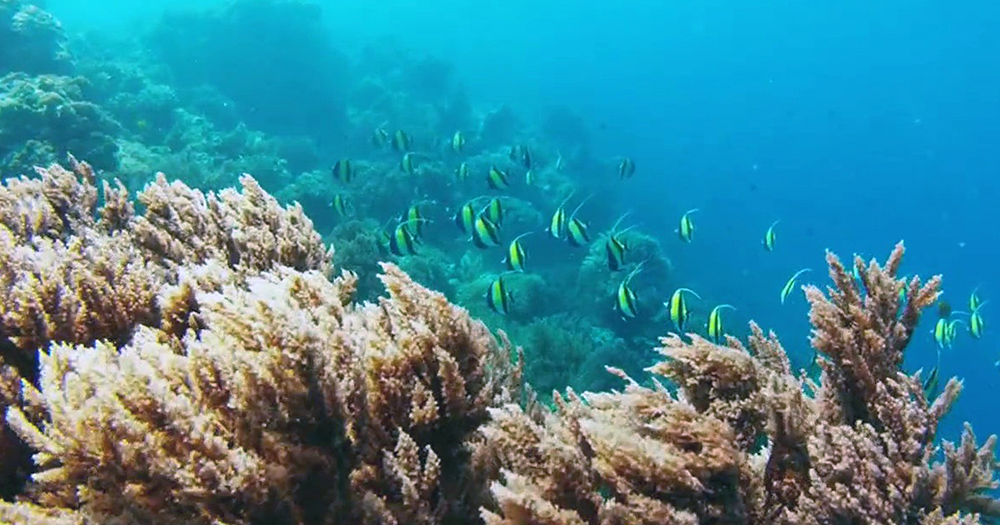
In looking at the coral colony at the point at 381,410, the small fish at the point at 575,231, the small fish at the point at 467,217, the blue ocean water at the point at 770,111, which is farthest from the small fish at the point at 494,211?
the blue ocean water at the point at 770,111

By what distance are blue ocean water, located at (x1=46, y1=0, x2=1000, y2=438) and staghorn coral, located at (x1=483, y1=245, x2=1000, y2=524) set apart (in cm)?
1731

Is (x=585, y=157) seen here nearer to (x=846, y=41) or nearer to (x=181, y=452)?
(x=181, y=452)

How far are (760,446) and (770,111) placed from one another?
113m

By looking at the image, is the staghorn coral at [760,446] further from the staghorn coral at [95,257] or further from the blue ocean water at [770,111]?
the blue ocean water at [770,111]

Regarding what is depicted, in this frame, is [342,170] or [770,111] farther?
[770,111]

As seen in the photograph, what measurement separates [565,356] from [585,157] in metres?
24.5

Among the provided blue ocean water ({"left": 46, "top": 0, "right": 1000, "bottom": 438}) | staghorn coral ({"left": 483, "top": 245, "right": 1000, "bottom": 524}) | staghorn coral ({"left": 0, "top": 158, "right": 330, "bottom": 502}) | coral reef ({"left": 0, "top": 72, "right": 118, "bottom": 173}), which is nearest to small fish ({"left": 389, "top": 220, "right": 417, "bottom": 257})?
staghorn coral ({"left": 0, "top": 158, "right": 330, "bottom": 502})

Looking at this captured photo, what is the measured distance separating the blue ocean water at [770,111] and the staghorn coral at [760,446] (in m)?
17.3

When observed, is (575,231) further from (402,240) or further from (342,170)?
(342,170)

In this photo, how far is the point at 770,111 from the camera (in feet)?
336

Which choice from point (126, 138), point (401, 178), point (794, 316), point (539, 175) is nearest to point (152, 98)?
point (126, 138)

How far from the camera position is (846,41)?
13088 cm

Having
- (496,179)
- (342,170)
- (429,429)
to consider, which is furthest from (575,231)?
(429,429)

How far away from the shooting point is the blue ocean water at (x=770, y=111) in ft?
140
